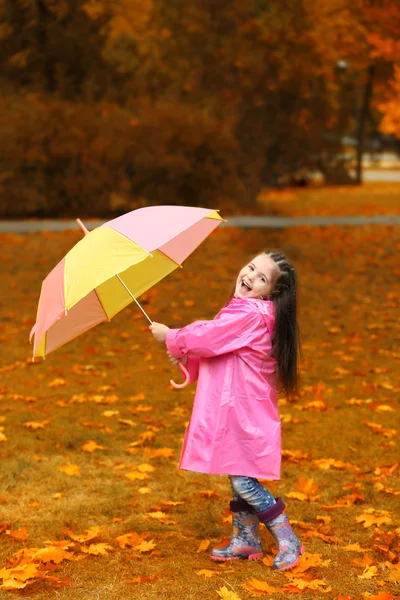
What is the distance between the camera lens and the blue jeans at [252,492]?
405cm

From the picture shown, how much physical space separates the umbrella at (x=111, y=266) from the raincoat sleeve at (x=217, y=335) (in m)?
0.15

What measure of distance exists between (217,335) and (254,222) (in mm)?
14628

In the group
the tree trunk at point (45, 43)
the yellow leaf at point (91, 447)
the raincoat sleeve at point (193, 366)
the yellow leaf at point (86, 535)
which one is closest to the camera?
the raincoat sleeve at point (193, 366)

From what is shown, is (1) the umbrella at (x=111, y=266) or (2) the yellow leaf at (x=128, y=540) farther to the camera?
(2) the yellow leaf at (x=128, y=540)

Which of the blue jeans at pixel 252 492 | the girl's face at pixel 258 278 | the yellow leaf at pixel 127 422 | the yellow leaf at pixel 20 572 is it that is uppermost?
the girl's face at pixel 258 278

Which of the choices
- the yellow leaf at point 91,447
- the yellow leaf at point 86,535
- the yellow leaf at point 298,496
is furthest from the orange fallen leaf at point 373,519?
the yellow leaf at point 91,447

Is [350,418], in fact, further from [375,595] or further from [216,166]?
[216,166]

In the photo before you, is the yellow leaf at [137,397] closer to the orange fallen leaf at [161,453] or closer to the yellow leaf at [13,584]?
the orange fallen leaf at [161,453]

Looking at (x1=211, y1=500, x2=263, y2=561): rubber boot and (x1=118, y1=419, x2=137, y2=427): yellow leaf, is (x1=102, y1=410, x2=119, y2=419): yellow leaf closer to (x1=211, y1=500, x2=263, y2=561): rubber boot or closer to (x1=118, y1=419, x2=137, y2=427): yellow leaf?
(x1=118, y1=419, x2=137, y2=427): yellow leaf

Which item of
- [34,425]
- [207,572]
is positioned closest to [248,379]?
[207,572]

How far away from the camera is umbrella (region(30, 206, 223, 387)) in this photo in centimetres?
380

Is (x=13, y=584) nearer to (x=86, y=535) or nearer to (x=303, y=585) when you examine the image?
(x=86, y=535)

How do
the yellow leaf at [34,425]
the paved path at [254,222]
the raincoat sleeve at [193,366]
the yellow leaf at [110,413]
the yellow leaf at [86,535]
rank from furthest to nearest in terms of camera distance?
1. the paved path at [254,222]
2. the yellow leaf at [110,413]
3. the yellow leaf at [34,425]
4. the yellow leaf at [86,535]
5. the raincoat sleeve at [193,366]

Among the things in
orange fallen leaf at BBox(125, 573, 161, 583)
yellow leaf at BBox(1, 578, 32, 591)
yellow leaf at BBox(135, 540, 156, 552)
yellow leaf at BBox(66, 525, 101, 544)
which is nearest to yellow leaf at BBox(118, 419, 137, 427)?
yellow leaf at BBox(66, 525, 101, 544)
